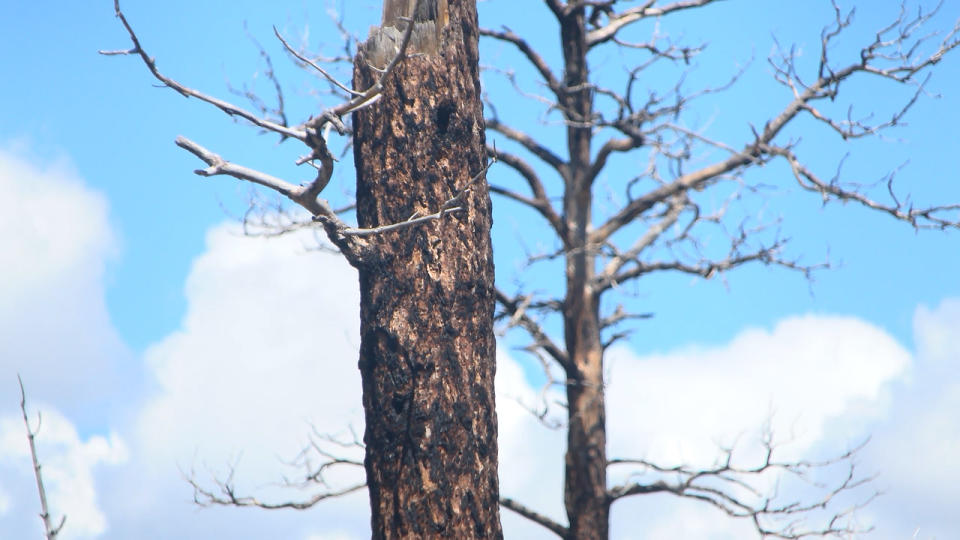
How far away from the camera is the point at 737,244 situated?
10695mm

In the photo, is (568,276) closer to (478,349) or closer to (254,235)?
(254,235)

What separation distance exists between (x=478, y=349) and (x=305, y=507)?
573cm

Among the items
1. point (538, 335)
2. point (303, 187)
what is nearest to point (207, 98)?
point (303, 187)

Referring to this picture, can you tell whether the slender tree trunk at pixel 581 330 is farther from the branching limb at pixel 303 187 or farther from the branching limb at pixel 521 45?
the branching limb at pixel 303 187

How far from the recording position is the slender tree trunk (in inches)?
397

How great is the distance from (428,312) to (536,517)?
5.92 m

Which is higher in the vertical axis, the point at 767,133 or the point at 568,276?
the point at 767,133

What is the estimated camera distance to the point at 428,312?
4.93 metres

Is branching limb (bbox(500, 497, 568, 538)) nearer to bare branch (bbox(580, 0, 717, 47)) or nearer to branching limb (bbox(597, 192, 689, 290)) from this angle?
branching limb (bbox(597, 192, 689, 290))

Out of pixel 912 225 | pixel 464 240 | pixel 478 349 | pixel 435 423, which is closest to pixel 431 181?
pixel 464 240

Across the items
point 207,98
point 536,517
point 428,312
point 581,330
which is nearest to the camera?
point 207,98

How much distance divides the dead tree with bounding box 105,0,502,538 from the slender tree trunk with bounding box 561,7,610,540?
5.20m

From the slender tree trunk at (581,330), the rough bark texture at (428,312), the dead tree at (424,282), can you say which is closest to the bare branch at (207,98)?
the dead tree at (424,282)

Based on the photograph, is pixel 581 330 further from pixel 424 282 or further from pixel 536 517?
pixel 424 282
